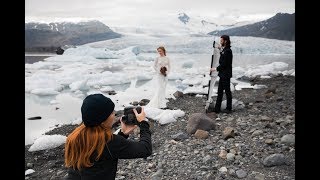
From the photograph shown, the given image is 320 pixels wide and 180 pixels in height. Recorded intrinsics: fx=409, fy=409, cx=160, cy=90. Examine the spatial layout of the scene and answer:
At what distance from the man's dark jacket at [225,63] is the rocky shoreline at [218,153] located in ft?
2.52

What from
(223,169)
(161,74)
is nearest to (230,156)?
(223,169)

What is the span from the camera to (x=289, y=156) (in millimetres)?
5086

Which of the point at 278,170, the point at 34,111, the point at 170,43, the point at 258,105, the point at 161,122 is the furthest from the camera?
the point at 170,43

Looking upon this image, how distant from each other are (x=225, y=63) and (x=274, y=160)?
2.55 meters

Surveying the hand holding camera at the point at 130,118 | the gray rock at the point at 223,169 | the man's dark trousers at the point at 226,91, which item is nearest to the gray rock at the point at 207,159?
the gray rock at the point at 223,169

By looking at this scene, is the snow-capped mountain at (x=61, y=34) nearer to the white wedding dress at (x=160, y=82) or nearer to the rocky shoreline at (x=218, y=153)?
the white wedding dress at (x=160, y=82)

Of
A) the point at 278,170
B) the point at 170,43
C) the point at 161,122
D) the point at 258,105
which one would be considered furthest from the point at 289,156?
the point at 170,43

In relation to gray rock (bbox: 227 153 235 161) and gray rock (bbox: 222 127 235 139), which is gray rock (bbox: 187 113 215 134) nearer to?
gray rock (bbox: 222 127 235 139)

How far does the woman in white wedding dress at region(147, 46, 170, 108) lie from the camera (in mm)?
8203

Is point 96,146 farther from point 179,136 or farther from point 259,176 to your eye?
point 179,136

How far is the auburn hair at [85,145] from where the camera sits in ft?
7.50

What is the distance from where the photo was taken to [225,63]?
704 centimetres
